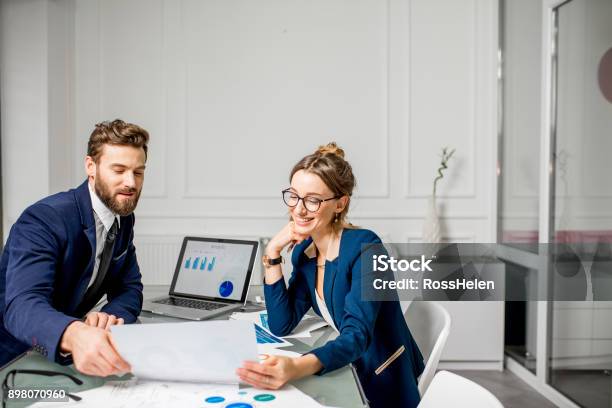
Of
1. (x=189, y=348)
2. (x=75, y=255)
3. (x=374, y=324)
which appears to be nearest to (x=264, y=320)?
(x=374, y=324)

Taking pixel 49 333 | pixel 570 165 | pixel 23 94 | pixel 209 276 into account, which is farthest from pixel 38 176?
pixel 570 165

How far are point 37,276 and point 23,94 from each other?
285 centimetres

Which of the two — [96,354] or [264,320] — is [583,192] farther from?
[96,354]

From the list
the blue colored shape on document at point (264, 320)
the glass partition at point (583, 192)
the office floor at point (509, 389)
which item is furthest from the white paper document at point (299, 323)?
the office floor at point (509, 389)

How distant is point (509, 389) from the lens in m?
3.46

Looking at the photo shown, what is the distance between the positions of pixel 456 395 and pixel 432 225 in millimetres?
2615

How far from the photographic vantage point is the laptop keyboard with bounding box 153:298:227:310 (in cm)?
215

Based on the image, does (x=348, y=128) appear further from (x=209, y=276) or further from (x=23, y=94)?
(x=23, y=94)

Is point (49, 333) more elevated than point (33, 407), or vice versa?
point (49, 333)

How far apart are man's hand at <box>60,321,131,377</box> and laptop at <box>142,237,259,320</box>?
89 cm

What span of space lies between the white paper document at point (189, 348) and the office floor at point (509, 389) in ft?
8.08

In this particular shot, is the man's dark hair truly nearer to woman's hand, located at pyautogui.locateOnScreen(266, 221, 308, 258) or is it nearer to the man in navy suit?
the man in navy suit

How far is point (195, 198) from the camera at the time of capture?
4.14 meters

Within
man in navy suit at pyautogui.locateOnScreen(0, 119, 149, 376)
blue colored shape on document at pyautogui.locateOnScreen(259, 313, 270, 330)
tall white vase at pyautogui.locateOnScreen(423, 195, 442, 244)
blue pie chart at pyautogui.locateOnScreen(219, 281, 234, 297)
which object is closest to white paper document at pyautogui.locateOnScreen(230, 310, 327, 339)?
blue colored shape on document at pyautogui.locateOnScreen(259, 313, 270, 330)
